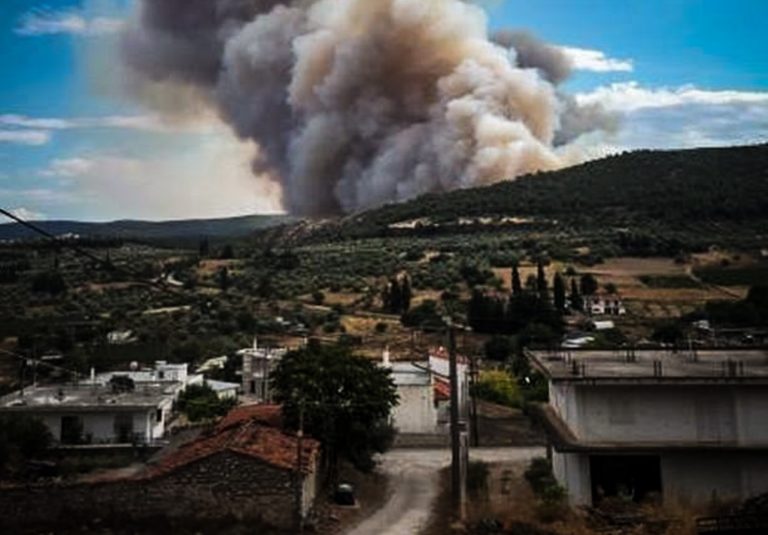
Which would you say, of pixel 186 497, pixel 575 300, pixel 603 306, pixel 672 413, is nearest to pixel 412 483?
pixel 186 497

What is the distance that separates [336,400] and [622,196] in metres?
65.4

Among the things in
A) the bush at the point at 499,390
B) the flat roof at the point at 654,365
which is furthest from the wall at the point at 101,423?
the bush at the point at 499,390

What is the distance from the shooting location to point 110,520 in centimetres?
1588

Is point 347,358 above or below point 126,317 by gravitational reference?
below

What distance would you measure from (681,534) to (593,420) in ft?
10.6

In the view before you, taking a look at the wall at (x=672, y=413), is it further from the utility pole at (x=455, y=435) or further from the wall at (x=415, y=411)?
the wall at (x=415, y=411)

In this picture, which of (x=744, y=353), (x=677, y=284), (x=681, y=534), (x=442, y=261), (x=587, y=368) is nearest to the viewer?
(x=681, y=534)

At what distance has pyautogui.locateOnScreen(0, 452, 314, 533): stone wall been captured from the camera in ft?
52.3

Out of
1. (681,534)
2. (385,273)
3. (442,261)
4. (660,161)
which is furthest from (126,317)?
(660,161)

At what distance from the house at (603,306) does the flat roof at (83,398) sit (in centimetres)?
2498

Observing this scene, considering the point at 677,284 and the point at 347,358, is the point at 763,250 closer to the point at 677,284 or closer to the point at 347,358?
the point at 677,284

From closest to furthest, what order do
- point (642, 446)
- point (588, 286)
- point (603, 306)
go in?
1. point (642, 446)
2. point (603, 306)
3. point (588, 286)

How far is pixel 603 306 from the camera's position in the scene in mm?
47281

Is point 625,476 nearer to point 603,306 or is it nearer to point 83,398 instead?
point 83,398
